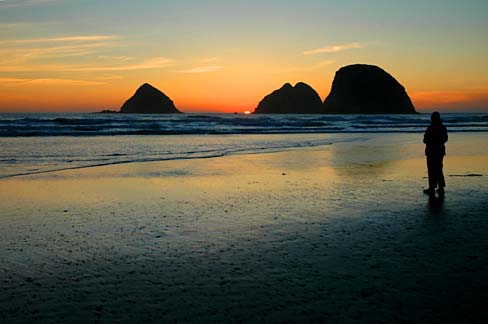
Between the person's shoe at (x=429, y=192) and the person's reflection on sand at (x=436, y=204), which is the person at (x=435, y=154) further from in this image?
the person's reflection on sand at (x=436, y=204)

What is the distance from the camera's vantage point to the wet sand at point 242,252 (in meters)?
4.08

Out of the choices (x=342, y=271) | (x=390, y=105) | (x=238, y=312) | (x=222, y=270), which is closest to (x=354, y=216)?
(x=342, y=271)

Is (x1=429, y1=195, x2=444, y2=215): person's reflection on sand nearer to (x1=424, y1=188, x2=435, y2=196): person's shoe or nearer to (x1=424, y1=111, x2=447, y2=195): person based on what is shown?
(x1=424, y1=188, x2=435, y2=196): person's shoe

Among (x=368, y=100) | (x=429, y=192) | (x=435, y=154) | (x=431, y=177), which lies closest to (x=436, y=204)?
(x=429, y=192)

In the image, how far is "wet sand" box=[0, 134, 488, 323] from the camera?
4.08 meters

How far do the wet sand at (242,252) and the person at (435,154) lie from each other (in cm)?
29

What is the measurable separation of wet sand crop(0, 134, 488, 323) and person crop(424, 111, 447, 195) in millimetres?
291

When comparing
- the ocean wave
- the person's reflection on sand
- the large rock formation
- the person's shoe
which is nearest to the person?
the person's shoe

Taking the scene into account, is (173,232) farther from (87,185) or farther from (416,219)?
(87,185)

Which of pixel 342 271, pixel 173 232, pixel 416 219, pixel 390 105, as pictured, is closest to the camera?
pixel 342 271

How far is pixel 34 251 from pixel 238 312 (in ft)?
9.97

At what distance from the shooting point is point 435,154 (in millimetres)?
10758

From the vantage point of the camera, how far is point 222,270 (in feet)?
16.6

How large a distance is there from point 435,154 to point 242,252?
6.71m
